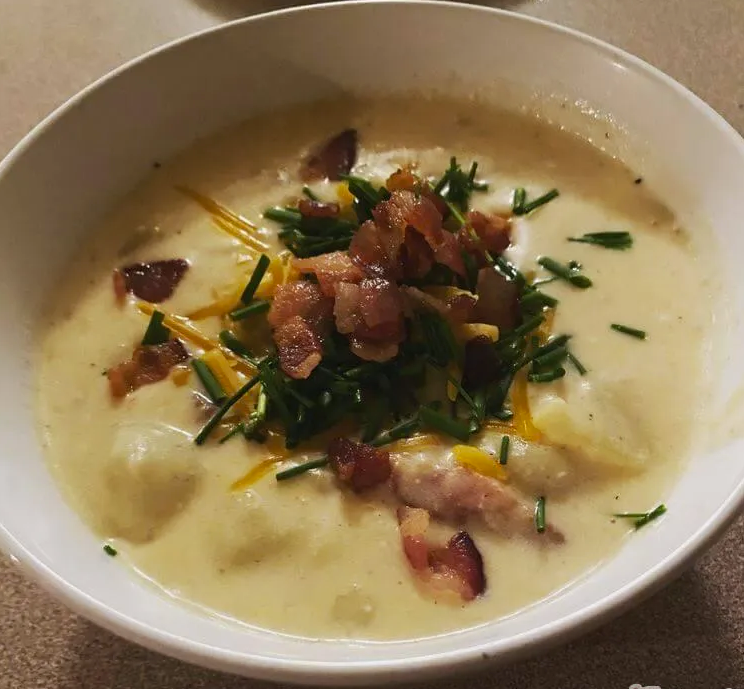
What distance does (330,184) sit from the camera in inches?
57.4

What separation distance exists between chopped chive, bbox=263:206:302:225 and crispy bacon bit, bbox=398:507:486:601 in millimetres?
528

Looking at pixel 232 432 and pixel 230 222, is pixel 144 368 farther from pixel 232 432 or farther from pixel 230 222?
pixel 230 222

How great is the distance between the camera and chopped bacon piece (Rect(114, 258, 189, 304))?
52.0 inches

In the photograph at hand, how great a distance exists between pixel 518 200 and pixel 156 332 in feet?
2.00

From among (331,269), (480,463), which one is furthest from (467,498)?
(331,269)

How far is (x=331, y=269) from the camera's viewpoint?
3.89ft

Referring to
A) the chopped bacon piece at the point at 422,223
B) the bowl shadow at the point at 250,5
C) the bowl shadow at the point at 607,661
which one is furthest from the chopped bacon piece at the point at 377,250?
the bowl shadow at the point at 250,5

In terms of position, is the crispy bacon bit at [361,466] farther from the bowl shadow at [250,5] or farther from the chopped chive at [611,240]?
the bowl shadow at [250,5]

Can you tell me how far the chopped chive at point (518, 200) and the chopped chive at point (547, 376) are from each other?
1.08ft

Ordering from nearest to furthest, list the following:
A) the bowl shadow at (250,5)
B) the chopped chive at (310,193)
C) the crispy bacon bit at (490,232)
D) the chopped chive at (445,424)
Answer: the chopped chive at (445,424) → the crispy bacon bit at (490,232) → the chopped chive at (310,193) → the bowl shadow at (250,5)

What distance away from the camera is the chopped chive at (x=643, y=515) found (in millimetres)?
1052

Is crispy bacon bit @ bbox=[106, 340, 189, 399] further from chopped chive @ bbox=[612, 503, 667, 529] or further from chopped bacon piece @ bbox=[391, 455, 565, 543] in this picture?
chopped chive @ bbox=[612, 503, 667, 529]

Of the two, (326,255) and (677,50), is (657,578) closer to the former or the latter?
(326,255)

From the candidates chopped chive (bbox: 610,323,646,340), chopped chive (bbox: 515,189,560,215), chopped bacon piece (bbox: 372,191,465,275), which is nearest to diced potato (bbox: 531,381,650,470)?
chopped chive (bbox: 610,323,646,340)
